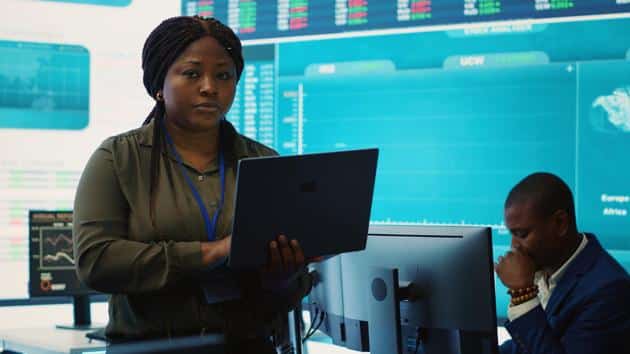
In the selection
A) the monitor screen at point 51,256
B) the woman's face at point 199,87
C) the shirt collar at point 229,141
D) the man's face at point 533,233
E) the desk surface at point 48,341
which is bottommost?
the desk surface at point 48,341

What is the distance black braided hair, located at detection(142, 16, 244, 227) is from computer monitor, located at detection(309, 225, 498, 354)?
561 mm

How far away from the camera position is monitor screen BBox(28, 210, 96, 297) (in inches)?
130

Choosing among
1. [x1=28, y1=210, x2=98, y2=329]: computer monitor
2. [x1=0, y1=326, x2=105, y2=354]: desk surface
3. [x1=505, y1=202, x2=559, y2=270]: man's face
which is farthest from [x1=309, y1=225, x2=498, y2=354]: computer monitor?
[x1=28, y1=210, x2=98, y2=329]: computer monitor

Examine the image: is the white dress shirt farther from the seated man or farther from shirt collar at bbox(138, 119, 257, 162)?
shirt collar at bbox(138, 119, 257, 162)

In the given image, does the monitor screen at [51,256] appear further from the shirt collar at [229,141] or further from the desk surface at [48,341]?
the shirt collar at [229,141]

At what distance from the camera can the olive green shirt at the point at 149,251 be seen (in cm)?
162

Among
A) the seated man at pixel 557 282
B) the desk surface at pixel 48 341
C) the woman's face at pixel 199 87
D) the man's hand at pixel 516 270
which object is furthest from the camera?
the desk surface at pixel 48 341

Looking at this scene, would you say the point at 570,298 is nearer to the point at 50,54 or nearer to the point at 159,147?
the point at 159,147

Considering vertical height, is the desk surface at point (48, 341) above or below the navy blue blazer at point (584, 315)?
below

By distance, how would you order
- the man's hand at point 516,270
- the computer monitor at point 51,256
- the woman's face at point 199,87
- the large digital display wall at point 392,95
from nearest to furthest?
the woman's face at point 199,87, the man's hand at point 516,270, the large digital display wall at point 392,95, the computer monitor at point 51,256

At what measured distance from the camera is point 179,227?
5.53ft

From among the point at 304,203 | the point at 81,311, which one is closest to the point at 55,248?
the point at 81,311

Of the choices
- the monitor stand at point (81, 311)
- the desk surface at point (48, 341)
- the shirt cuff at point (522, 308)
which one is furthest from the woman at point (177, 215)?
the monitor stand at point (81, 311)

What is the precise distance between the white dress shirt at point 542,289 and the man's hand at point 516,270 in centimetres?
5
